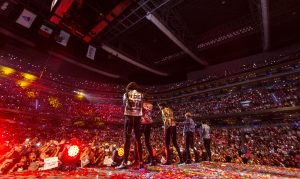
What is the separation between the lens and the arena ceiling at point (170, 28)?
7345 mm

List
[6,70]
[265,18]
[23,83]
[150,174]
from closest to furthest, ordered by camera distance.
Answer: [150,174] < [265,18] < [6,70] < [23,83]

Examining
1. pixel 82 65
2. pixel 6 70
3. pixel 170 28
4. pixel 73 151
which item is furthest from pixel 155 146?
pixel 6 70

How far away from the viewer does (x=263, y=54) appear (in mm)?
16516

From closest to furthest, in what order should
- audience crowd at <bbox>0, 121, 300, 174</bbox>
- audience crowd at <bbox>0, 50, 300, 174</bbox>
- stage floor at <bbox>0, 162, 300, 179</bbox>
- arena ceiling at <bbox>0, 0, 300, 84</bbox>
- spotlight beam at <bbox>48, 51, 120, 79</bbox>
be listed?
stage floor at <bbox>0, 162, 300, 179</bbox> → audience crowd at <bbox>0, 121, 300, 174</bbox> → arena ceiling at <bbox>0, 0, 300, 84</bbox> → audience crowd at <bbox>0, 50, 300, 174</bbox> → spotlight beam at <bbox>48, 51, 120, 79</bbox>

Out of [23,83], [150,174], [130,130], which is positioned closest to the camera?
[150,174]

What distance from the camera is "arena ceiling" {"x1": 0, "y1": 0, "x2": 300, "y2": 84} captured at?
734 centimetres

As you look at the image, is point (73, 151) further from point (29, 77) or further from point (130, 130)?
point (29, 77)

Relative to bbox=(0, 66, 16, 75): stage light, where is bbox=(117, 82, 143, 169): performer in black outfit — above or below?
below

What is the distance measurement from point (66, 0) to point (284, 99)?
1575cm

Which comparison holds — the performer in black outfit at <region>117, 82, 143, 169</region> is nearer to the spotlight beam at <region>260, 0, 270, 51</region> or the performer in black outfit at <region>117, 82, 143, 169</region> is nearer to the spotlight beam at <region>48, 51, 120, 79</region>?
the spotlight beam at <region>260, 0, 270, 51</region>

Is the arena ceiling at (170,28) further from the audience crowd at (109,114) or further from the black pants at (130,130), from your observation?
the black pants at (130,130)

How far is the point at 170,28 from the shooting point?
1215 centimetres

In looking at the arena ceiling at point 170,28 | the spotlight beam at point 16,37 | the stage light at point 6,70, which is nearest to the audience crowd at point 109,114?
the stage light at point 6,70

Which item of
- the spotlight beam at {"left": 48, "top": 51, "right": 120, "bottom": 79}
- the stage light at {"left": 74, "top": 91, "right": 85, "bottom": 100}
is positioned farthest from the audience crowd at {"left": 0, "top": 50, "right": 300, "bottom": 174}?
the spotlight beam at {"left": 48, "top": 51, "right": 120, "bottom": 79}
